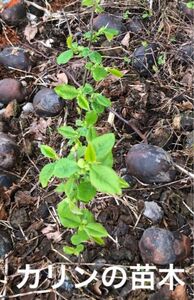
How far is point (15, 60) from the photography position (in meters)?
2.61

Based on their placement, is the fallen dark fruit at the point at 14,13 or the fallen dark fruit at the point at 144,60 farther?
the fallen dark fruit at the point at 14,13

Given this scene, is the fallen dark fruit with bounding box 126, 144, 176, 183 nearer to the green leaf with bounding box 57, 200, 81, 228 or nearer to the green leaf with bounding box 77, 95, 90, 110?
the green leaf with bounding box 77, 95, 90, 110

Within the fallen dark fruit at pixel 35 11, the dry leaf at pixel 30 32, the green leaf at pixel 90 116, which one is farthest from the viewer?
the fallen dark fruit at pixel 35 11

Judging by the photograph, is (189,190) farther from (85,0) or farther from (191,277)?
(85,0)

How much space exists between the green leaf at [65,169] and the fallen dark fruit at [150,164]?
0.58 m

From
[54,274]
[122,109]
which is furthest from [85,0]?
[54,274]

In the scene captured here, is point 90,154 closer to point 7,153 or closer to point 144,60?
point 7,153

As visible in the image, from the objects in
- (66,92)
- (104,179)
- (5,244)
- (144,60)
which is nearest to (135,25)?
(144,60)

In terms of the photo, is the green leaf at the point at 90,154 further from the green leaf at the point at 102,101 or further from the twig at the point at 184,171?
the twig at the point at 184,171

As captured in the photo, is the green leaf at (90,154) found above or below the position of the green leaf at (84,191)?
above

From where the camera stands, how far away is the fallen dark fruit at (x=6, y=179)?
85.3 inches

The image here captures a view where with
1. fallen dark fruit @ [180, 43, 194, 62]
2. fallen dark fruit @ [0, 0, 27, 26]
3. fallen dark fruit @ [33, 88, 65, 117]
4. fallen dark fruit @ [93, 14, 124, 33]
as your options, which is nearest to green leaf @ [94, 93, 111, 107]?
fallen dark fruit @ [33, 88, 65, 117]

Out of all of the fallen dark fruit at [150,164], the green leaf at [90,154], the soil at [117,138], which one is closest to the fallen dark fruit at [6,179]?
the soil at [117,138]

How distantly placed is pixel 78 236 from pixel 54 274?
1.14 ft
